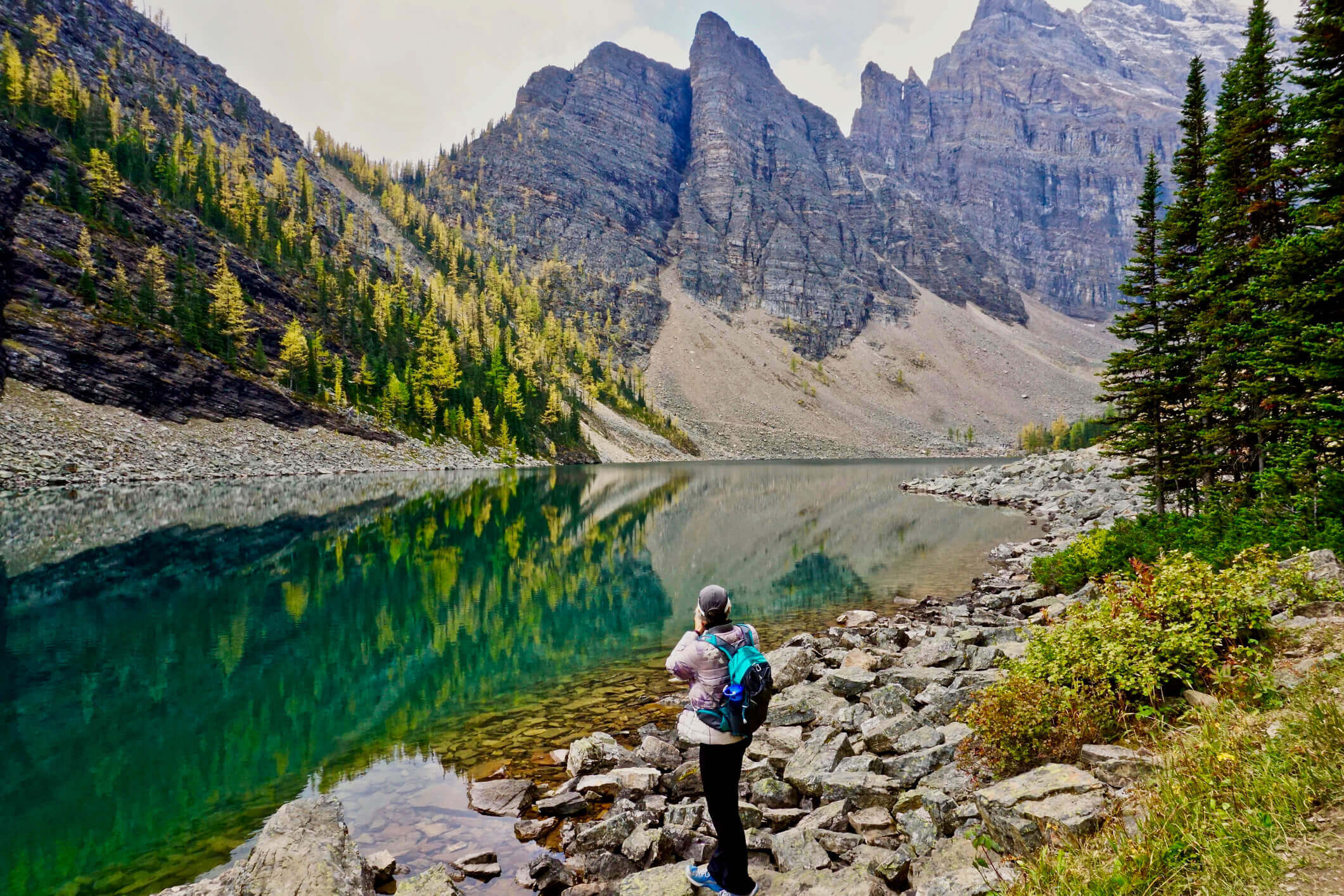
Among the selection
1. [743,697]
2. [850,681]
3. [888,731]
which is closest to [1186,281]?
[850,681]

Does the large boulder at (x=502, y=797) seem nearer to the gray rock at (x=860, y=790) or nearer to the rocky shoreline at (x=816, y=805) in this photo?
the rocky shoreline at (x=816, y=805)

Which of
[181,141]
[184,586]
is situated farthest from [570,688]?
[181,141]

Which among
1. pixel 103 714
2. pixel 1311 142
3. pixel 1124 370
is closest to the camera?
pixel 103 714

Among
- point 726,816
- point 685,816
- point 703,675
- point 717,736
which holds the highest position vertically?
point 703,675

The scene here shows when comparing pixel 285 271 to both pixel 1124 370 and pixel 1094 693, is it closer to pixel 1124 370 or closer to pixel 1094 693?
pixel 1124 370

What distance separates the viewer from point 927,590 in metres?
25.5

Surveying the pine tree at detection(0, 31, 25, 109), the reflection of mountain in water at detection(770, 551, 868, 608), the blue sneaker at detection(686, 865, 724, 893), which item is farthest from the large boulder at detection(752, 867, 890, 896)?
the pine tree at detection(0, 31, 25, 109)

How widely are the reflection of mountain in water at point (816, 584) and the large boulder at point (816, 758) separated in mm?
13561

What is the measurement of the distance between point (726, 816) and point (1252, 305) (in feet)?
66.9

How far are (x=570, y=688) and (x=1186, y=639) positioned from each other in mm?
12067

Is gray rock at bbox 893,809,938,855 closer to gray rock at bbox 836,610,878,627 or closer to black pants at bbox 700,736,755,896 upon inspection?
black pants at bbox 700,736,755,896

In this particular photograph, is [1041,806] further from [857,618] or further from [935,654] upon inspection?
[857,618]

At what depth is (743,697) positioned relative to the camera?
6.34 metres

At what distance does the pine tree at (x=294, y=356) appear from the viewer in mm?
92688
